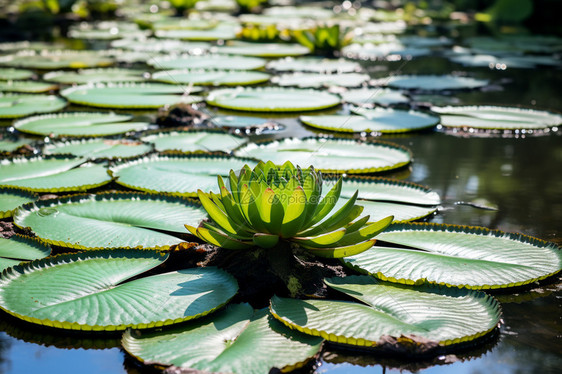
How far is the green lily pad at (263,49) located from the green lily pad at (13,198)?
3964 millimetres

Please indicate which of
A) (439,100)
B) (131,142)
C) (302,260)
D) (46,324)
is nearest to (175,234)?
(302,260)

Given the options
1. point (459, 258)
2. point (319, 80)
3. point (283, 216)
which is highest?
point (283, 216)

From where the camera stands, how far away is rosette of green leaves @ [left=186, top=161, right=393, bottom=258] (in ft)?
5.44

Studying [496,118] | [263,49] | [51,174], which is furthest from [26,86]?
[496,118]

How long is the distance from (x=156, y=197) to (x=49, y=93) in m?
2.38

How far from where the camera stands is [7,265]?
1798 millimetres

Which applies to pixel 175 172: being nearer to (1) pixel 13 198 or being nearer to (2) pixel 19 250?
(1) pixel 13 198

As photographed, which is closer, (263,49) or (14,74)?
(14,74)

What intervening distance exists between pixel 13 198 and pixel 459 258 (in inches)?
63.2

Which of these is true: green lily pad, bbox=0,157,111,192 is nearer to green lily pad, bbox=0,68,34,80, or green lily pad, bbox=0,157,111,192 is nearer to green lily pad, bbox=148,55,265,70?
green lily pad, bbox=0,68,34,80

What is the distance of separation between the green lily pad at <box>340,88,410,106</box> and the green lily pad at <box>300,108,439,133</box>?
0.87 ft

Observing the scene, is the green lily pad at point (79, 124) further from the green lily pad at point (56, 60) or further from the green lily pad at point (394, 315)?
the green lily pad at point (394, 315)

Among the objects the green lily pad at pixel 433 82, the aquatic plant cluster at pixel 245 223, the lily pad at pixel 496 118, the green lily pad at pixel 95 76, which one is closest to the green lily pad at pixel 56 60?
the green lily pad at pixel 95 76

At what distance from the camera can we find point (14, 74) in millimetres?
4754
